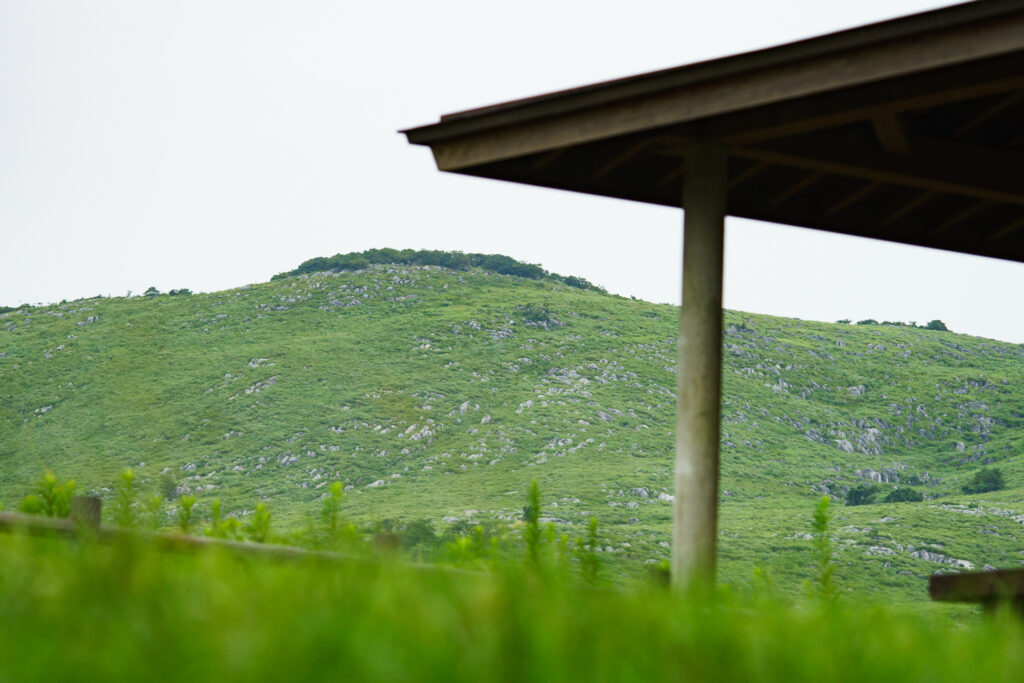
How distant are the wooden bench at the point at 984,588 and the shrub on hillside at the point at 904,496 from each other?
166 feet

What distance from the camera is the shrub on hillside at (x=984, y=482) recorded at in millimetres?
54094

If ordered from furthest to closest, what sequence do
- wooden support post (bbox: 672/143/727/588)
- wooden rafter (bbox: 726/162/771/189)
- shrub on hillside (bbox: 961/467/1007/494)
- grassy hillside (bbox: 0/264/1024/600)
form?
1. shrub on hillside (bbox: 961/467/1007/494)
2. grassy hillside (bbox: 0/264/1024/600)
3. wooden rafter (bbox: 726/162/771/189)
4. wooden support post (bbox: 672/143/727/588)

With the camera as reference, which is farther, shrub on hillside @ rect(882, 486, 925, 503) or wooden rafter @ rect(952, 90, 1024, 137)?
shrub on hillside @ rect(882, 486, 925, 503)

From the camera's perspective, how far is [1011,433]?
61750 millimetres

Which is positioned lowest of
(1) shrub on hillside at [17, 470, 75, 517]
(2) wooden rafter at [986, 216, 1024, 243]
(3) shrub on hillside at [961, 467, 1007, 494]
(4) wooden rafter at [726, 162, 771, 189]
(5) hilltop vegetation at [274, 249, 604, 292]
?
(3) shrub on hillside at [961, 467, 1007, 494]

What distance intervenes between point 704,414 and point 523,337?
60.9 meters

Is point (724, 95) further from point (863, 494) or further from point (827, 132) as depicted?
point (863, 494)

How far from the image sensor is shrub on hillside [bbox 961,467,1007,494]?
54094mm

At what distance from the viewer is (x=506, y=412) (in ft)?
185

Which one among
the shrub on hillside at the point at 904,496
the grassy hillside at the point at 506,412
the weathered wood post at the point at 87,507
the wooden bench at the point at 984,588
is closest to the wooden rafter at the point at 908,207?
the wooden bench at the point at 984,588

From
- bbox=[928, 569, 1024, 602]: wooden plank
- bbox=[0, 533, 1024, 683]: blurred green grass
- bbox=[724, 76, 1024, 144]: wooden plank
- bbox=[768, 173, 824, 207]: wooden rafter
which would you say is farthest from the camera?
bbox=[768, 173, 824, 207]: wooden rafter

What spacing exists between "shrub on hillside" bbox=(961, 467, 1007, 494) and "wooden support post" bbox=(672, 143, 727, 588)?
2135 inches

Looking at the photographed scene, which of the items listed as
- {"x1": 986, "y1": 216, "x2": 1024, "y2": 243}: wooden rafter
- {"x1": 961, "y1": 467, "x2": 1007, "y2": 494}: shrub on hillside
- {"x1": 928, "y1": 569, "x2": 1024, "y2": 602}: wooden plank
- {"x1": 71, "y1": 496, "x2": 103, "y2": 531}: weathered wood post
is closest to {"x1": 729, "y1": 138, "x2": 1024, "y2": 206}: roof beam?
{"x1": 986, "y1": 216, "x2": 1024, "y2": 243}: wooden rafter

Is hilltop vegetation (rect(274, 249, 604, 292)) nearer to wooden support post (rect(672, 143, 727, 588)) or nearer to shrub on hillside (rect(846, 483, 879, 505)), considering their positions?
shrub on hillside (rect(846, 483, 879, 505))
